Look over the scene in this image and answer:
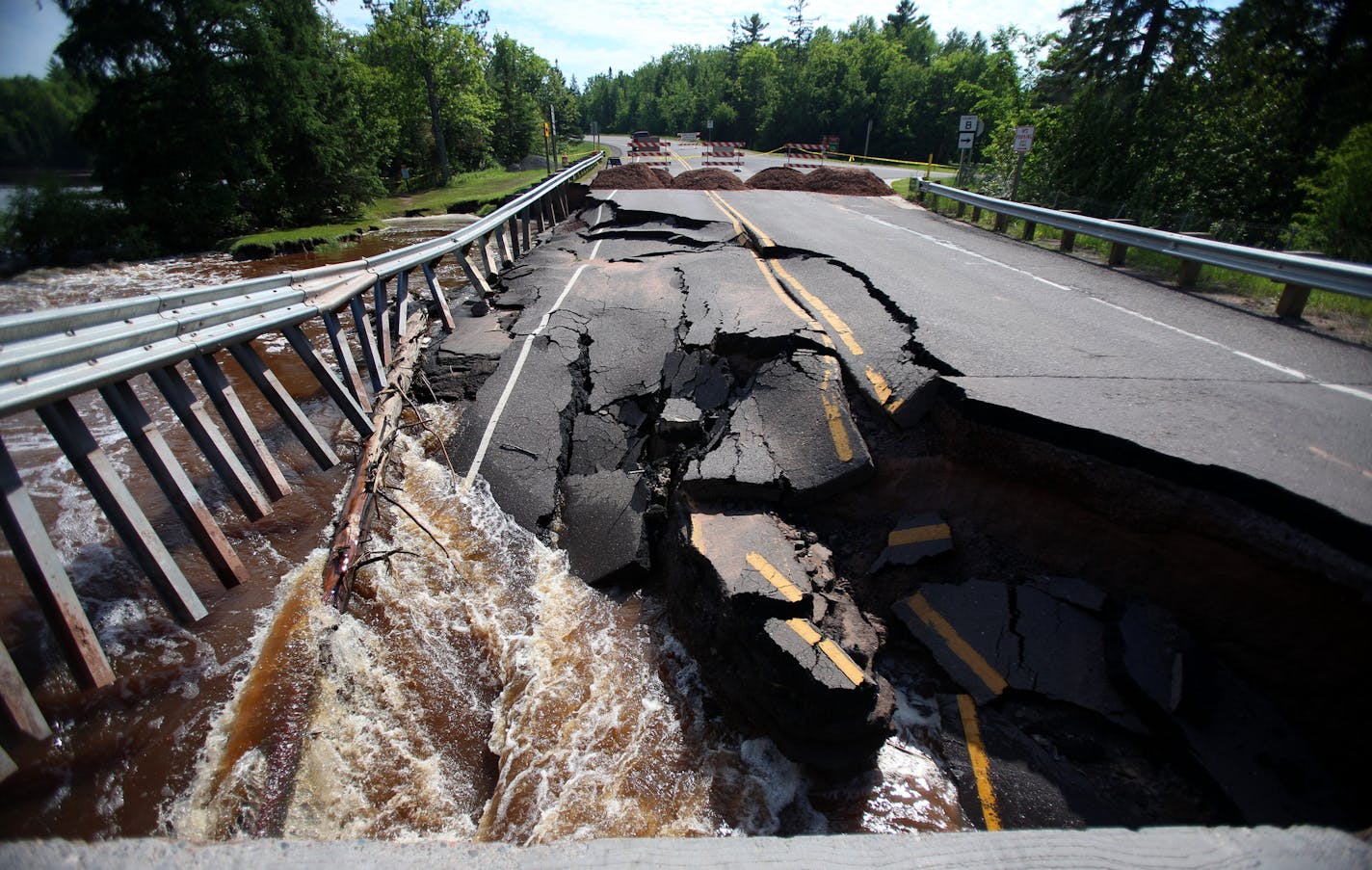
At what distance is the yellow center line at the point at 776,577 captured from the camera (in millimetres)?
3402

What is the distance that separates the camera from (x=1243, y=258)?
677 cm

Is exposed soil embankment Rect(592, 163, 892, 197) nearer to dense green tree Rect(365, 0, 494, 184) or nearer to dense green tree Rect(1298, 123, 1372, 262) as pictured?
dense green tree Rect(1298, 123, 1372, 262)

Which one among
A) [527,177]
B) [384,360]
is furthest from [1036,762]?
[527,177]

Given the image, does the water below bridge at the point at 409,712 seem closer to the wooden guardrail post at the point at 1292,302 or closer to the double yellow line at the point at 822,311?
the double yellow line at the point at 822,311

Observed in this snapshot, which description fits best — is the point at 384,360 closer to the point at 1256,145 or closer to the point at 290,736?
the point at 290,736

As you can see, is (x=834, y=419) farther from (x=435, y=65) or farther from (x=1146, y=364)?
(x=435, y=65)

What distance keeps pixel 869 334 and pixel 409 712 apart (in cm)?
465

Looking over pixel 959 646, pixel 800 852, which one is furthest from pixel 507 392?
pixel 800 852

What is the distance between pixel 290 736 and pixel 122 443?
4.93 metres

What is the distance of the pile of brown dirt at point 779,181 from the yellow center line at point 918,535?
721 inches

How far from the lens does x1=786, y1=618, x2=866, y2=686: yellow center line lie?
3067mm

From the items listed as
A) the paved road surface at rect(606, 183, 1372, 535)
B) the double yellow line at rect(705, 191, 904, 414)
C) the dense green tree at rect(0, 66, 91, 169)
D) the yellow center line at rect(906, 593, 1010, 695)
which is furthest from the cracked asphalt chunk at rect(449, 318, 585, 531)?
the dense green tree at rect(0, 66, 91, 169)

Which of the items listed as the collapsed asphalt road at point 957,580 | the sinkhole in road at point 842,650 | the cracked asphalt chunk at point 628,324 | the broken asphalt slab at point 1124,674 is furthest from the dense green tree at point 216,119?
the broken asphalt slab at point 1124,674

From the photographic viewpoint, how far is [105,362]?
3.03 meters
